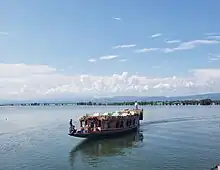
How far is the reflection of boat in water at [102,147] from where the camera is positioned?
5122 centimetres

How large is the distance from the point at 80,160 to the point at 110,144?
13.1 m

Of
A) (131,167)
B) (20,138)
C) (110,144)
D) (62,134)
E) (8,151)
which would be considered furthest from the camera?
(62,134)

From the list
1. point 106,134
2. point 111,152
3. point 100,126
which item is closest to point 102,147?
point 111,152

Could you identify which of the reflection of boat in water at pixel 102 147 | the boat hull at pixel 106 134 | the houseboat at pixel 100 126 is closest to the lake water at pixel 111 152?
the reflection of boat in water at pixel 102 147

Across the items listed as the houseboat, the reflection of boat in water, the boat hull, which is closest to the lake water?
the reflection of boat in water

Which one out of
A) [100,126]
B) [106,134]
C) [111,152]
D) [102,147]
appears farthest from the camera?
[106,134]

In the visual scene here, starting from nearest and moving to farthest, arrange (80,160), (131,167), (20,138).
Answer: (131,167)
(80,160)
(20,138)

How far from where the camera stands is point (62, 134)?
72.5 meters

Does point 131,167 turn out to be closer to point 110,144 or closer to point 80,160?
point 80,160

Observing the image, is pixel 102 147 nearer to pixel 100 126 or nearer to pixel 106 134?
pixel 100 126

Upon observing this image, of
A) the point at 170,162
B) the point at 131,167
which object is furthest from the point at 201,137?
the point at 131,167

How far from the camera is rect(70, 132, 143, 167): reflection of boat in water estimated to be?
51.2 metres

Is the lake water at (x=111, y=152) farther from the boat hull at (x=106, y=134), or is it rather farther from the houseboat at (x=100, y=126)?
the houseboat at (x=100, y=126)

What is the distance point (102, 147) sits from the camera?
58.1 meters
